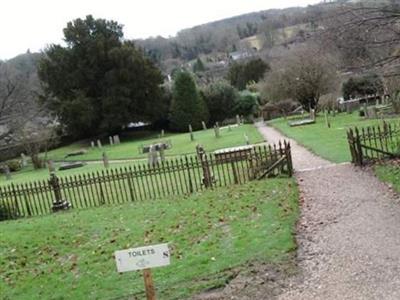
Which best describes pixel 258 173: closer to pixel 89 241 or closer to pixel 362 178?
pixel 362 178

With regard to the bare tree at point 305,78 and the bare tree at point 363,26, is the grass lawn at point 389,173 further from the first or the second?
the bare tree at point 305,78

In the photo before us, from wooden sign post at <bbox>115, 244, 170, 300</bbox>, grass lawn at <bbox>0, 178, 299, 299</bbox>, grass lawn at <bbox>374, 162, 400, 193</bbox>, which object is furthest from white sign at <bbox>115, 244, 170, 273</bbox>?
grass lawn at <bbox>374, 162, 400, 193</bbox>

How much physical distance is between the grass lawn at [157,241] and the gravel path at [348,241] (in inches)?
17.5

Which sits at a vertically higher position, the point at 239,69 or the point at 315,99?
the point at 239,69

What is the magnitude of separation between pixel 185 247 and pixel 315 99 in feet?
135

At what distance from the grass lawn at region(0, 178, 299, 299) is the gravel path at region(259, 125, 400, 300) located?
444 mm

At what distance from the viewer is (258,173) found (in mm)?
16703

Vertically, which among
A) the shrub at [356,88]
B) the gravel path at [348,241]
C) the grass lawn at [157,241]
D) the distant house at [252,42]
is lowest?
the gravel path at [348,241]

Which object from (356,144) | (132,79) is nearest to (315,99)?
(132,79)

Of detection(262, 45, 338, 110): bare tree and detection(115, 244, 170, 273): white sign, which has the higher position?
detection(262, 45, 338, 110): bare tree

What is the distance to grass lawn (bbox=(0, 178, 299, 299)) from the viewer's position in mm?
7777

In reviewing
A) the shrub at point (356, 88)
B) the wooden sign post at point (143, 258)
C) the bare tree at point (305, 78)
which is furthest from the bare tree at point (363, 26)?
the shrub at point (356, 88)

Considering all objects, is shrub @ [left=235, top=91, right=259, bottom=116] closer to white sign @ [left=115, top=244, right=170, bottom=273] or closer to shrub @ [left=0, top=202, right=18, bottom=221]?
shrub @ [left=0, top=202, right=18, bottom=221]

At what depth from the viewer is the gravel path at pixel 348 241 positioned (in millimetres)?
6605
